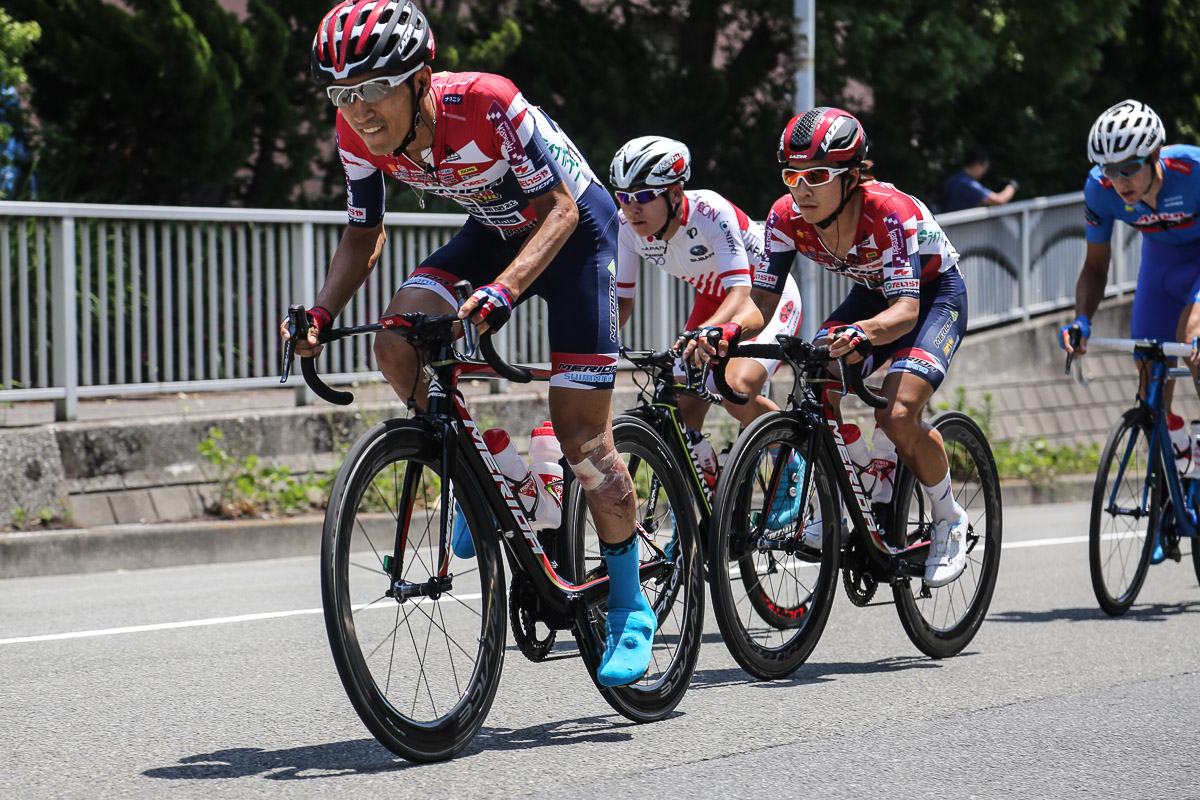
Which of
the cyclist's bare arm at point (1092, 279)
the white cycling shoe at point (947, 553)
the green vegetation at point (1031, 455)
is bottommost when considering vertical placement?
the green vegetation at point (1031, 455)

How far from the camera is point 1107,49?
21344 mm

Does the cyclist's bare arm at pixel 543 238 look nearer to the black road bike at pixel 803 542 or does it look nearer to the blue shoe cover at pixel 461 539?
the blue shoe cover at pixel 461 539

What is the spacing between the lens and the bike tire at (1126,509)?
7008 millimetres

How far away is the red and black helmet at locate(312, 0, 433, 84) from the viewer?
13.4 feet

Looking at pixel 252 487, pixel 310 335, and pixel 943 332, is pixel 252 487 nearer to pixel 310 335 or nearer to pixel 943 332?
pixel 943 332

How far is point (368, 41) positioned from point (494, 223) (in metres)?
0.86

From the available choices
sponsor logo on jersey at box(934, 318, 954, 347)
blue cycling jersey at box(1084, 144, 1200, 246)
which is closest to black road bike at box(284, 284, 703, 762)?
sponsor logo on jersey at box(934, 318, 954, 347)

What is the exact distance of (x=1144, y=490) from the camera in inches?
286

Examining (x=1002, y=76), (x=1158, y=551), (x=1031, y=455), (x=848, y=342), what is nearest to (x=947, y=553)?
(x=848, y=342)

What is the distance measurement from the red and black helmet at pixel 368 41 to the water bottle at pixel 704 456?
2783mm

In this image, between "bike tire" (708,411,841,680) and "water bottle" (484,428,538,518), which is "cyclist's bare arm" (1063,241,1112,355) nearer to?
"bike tire" (708,411,841,680)

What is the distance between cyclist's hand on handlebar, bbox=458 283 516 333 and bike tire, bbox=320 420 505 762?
399mm

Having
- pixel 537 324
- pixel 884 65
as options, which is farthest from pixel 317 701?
pixel 884 65

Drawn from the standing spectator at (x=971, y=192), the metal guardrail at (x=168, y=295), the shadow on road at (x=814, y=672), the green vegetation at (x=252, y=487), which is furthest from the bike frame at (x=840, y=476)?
the standing spectator at (x=971, y=192)
